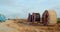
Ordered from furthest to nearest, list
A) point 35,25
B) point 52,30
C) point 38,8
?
point 38,8, point 35,25, point 52,30

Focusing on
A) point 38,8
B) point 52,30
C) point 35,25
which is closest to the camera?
point 52,30

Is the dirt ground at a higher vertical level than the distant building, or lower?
lower

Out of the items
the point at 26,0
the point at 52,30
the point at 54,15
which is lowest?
the point at 52,30

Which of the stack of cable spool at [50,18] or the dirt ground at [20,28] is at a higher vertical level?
the stack of cable spool at [50,18]

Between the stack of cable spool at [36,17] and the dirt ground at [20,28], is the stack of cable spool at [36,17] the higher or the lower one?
the higher one

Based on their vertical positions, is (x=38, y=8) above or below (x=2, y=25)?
above

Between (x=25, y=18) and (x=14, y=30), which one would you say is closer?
(x=14, y=30)

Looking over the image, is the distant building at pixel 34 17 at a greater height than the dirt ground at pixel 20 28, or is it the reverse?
the distant building at pixel 34 17

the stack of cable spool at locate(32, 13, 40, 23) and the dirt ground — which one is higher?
the stack of cable spool at locate(32, 13, 40, 23)

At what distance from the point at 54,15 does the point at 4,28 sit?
413mm

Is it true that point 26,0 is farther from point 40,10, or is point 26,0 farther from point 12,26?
point 12,26

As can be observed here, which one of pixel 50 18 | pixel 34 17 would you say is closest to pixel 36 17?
pixel 34 17

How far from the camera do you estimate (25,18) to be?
4.34 ft

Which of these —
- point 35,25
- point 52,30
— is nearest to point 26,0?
point 35,25
